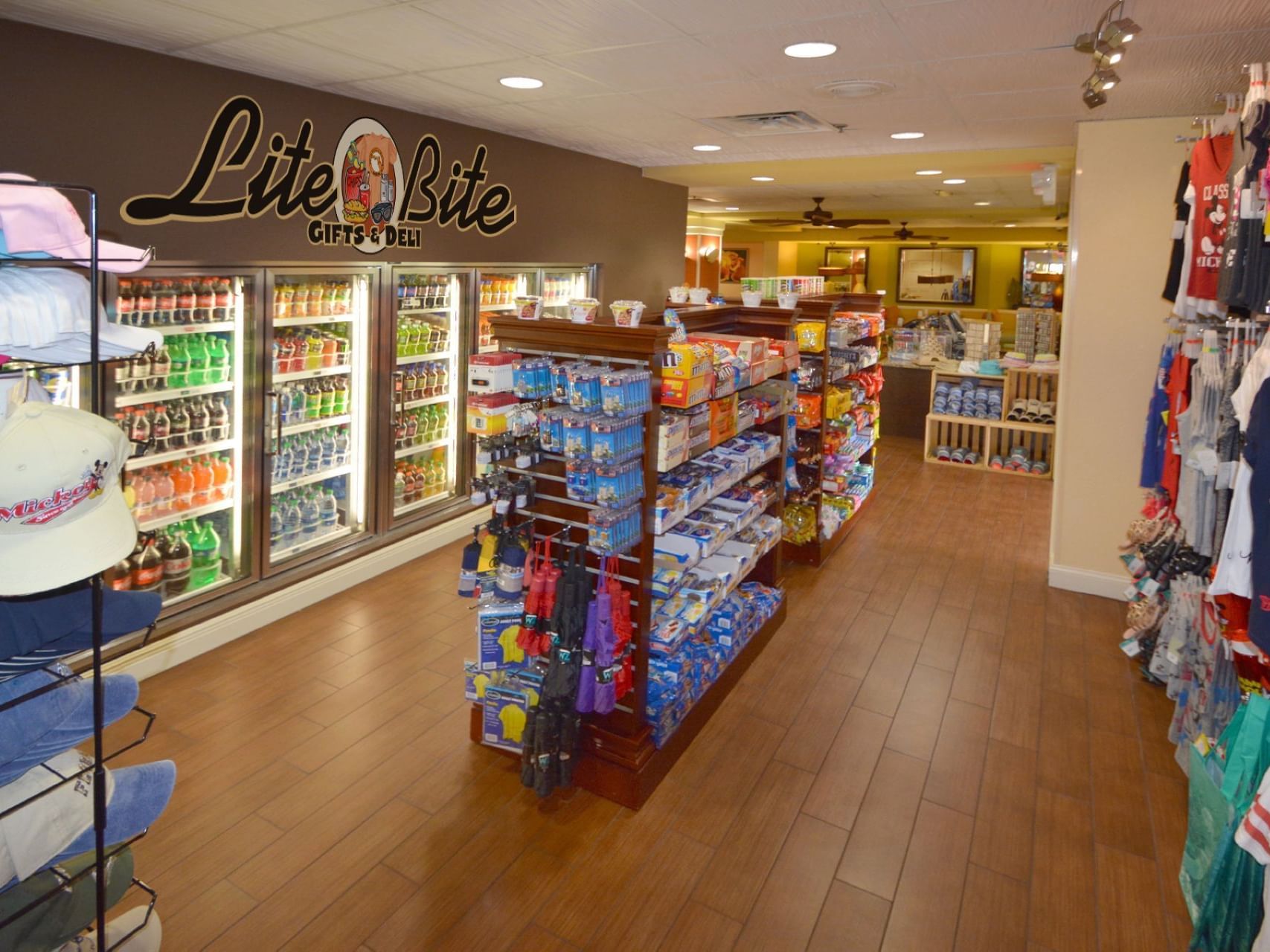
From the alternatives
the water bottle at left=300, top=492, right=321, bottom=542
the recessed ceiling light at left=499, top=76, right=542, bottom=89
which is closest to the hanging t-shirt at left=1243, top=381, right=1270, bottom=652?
the recessed ceiling light at left=499, top=76, right=542, bottom=89

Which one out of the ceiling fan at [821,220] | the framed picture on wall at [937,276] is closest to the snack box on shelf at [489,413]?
the ceiling fan at [821,220]

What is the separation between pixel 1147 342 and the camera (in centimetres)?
525

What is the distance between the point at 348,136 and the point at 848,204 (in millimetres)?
7629

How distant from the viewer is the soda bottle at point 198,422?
4430 mm

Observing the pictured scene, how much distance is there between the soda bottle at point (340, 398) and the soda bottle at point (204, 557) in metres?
1.03

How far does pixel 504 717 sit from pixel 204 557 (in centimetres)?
219

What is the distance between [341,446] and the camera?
216 inches

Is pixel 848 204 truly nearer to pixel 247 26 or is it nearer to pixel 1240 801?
pixel 247 26

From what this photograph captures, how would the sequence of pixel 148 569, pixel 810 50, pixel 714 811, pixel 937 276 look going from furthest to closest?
pixel 937 276 < pixel 148 569 < pixel 810 50 < pixel 714 811

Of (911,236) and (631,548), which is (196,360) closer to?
(631,548)

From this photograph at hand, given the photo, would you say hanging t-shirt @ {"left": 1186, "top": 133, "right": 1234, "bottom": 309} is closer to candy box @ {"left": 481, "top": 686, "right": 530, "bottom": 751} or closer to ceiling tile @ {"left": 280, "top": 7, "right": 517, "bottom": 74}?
ceiling tile @ {"left": 280, "top": 7, "right": 517, "bottom": 74}

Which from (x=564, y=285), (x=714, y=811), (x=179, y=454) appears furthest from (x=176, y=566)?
(x=564, y=285)

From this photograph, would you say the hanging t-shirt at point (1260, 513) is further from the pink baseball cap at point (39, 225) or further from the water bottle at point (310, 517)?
the water bottle at point (310, 517)

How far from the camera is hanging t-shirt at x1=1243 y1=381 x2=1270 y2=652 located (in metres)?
2.41
